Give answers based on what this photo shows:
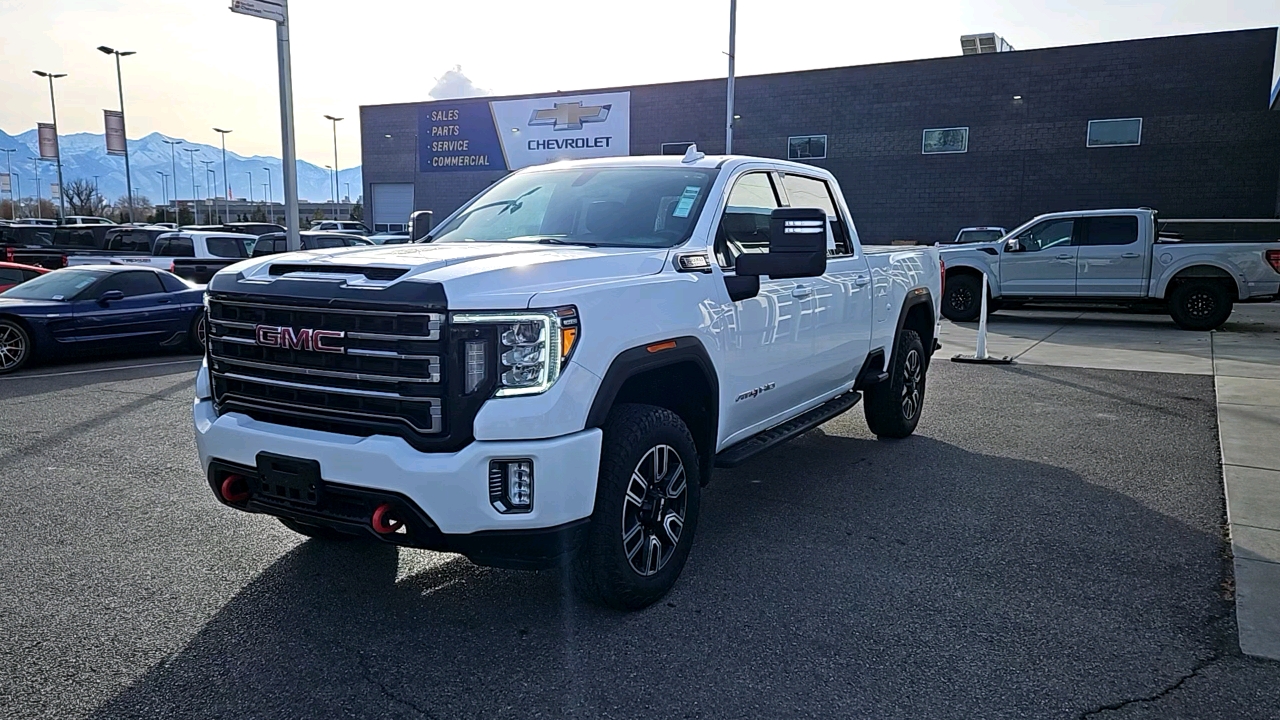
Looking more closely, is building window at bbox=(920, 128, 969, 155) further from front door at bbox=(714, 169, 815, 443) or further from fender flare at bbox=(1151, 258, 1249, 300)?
front door at bbox=(714, 169, 815, 443)

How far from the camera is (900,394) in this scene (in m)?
7.11

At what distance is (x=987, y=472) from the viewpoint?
6.32 m

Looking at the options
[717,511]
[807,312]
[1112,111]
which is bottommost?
[717,511]

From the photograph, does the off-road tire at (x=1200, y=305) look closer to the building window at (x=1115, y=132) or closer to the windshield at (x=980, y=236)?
the windshield at (x=980, y=236)

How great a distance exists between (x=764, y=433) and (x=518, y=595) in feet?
5.61

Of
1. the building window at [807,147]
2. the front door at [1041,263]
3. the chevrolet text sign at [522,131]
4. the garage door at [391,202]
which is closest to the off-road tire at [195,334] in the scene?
the front door at [1041,263]

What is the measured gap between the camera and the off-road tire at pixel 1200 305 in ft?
50.4

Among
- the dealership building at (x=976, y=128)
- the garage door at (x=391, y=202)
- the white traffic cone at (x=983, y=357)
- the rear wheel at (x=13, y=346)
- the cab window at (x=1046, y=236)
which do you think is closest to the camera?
the rear wheel at (x=13, y=346)

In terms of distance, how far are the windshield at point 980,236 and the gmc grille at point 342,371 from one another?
22.6 meters

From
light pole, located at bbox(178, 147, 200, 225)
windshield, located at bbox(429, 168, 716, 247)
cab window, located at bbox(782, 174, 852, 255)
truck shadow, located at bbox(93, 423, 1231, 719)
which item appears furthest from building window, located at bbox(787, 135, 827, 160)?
light pole, located at bbox(178, 147, 200, 225)

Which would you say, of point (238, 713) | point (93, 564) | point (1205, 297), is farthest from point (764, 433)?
point (1205, 297)

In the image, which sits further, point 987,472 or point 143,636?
point 987,472

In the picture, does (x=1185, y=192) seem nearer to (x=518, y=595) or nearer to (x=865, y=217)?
(x=865, y=217)

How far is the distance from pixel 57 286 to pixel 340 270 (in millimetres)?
10140
